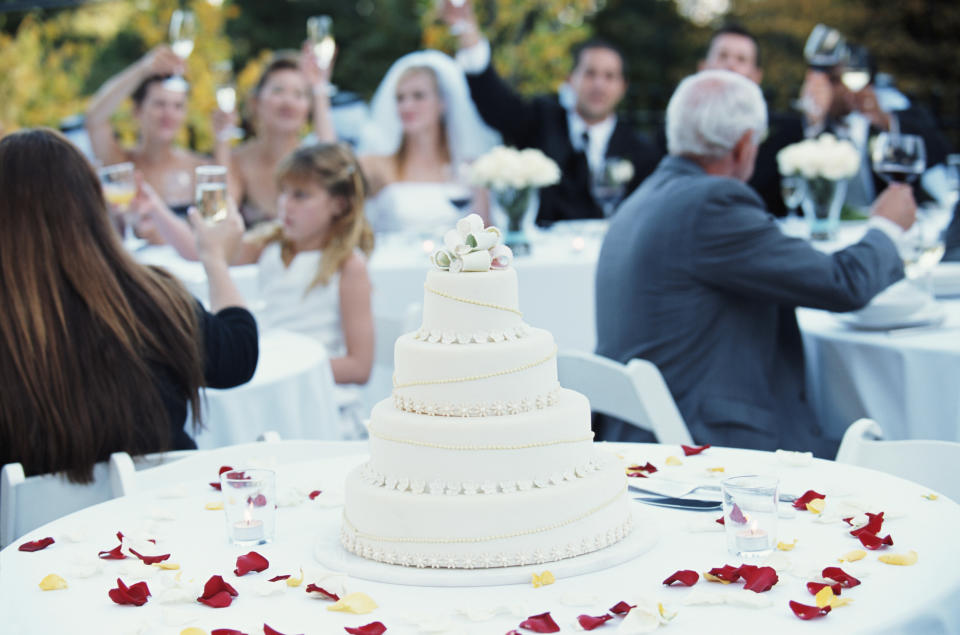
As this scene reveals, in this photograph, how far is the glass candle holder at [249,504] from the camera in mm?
1979

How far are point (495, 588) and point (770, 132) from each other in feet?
22.1

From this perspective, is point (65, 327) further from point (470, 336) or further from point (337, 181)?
point (337, 181)

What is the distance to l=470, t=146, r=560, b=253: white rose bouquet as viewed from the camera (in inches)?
238

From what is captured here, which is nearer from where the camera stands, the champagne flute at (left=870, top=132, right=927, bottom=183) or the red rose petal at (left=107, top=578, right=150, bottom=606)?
the red rose petal at (left=107, top=578, right=150, bottom=606)

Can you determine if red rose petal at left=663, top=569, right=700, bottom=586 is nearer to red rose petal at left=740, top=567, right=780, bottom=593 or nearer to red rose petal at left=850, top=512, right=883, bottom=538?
red rose petal at left=740, top=567, right=780, bottom=593

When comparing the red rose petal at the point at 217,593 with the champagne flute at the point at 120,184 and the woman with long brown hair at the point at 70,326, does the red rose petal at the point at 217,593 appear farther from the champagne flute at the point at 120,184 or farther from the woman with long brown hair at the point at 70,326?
the champagne flute at the point at 120,184

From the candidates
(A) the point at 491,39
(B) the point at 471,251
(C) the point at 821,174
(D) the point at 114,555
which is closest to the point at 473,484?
(B) the point at 471,251

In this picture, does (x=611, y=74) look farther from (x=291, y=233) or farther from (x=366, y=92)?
(x=366, y=92)

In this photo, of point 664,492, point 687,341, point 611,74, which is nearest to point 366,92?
point 611,74

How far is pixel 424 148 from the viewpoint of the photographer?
803cm

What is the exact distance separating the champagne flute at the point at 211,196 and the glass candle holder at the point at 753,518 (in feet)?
7.15

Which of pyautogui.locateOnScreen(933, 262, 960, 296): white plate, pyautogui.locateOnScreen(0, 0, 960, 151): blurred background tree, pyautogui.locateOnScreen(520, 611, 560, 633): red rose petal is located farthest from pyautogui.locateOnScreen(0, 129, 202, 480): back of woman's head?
pyautogui.locateOnScreen(0, 0, 960, 151): blurred background tree

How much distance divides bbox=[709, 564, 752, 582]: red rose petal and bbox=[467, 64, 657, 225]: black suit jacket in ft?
20.7

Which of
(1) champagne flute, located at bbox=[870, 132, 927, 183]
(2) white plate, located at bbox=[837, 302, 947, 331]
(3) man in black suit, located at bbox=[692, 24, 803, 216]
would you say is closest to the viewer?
(2) white plate, located at bbox=[837, 302, 947, 331]
